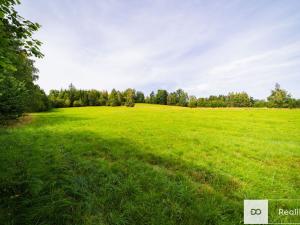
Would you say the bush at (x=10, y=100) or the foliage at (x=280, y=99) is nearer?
the bush at (x=10, y=100)

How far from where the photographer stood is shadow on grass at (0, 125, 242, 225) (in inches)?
175

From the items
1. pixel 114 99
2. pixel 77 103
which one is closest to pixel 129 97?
pixel 114 99

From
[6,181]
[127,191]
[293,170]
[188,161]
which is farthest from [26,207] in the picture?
[293,170]

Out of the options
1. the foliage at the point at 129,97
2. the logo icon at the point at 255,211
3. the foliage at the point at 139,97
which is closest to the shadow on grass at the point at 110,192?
the logo icon at the point at 255,211

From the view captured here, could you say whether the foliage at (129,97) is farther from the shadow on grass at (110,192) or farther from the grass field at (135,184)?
the shadow on grass at (110,192)

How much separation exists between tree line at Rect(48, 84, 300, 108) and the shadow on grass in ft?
218

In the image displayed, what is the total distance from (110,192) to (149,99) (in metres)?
107

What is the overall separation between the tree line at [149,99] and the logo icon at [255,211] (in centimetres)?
7096

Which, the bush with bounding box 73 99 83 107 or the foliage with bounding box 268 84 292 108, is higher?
the foliage with bounding box 268 84 292 108

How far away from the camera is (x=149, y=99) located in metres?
112

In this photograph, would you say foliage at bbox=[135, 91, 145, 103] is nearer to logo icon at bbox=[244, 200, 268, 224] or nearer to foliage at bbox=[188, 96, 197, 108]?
foliage at bbox=[188, 96, 197, 108]

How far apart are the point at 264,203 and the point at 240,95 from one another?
111 metres

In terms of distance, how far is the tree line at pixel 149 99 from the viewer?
260 ft

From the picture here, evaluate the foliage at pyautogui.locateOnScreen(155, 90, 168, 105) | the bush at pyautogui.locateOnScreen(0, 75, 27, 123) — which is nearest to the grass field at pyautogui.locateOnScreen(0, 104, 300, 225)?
the bush at pyautogui.locateOnScreen(0, 75, 27, 123)
